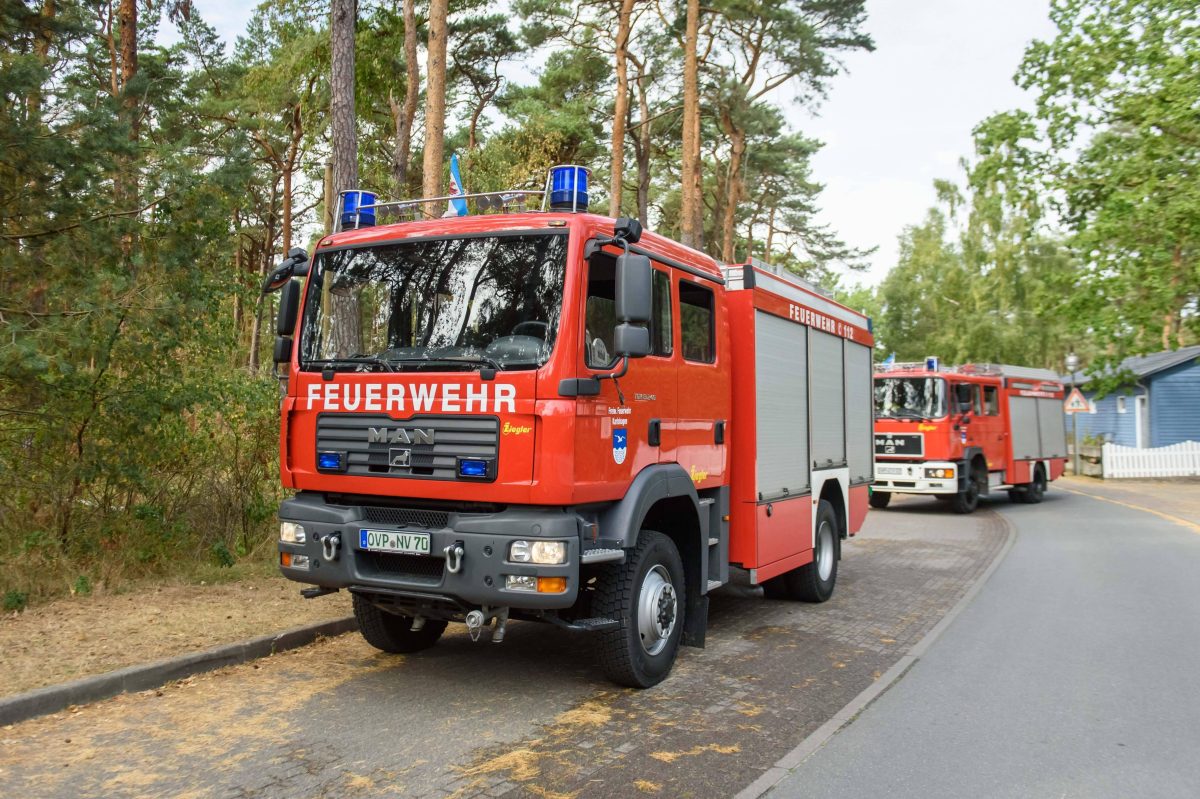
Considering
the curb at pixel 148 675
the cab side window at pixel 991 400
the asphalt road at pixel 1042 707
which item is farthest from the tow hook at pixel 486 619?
the cab side window at pixel 991 400

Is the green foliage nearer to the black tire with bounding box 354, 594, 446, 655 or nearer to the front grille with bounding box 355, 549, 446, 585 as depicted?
the black tire with bounding box 354, 594, 446, 655

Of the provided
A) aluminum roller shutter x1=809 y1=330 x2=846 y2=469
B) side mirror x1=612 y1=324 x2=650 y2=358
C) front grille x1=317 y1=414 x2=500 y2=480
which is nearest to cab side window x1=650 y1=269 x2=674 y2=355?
side mirror x1=612 y1=324 x2=650 y2=358

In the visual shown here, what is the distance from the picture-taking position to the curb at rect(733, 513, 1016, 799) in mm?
4278

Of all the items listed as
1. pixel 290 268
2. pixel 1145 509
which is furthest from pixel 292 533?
pixel 1145 509

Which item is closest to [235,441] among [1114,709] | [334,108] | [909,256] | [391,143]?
[334,108]

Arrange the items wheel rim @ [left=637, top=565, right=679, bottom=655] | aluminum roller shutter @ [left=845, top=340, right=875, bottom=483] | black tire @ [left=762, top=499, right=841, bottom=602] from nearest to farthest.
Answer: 1. wheel rim @ [left=637, top=565, right=679, bottom=655]
2. black tire @ [left=762, top=499, right=841, bottom=602]
3. aluminum roller shutter @ [left=845, top=340, right=875, bottom=483]

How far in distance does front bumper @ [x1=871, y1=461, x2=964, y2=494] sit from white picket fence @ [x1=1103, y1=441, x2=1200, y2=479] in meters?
16.8

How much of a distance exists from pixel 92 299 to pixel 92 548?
2.18 metres

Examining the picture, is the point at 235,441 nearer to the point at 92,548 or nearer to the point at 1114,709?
the point at 92,548

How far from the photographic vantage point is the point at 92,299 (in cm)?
705

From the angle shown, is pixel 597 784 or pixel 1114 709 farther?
pixel 1114 709

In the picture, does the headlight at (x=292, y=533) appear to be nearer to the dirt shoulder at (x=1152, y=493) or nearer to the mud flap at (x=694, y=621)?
the mud flap at (x=694, y=621)

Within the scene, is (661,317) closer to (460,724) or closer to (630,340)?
(630,340)

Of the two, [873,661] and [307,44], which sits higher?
[307,44]
